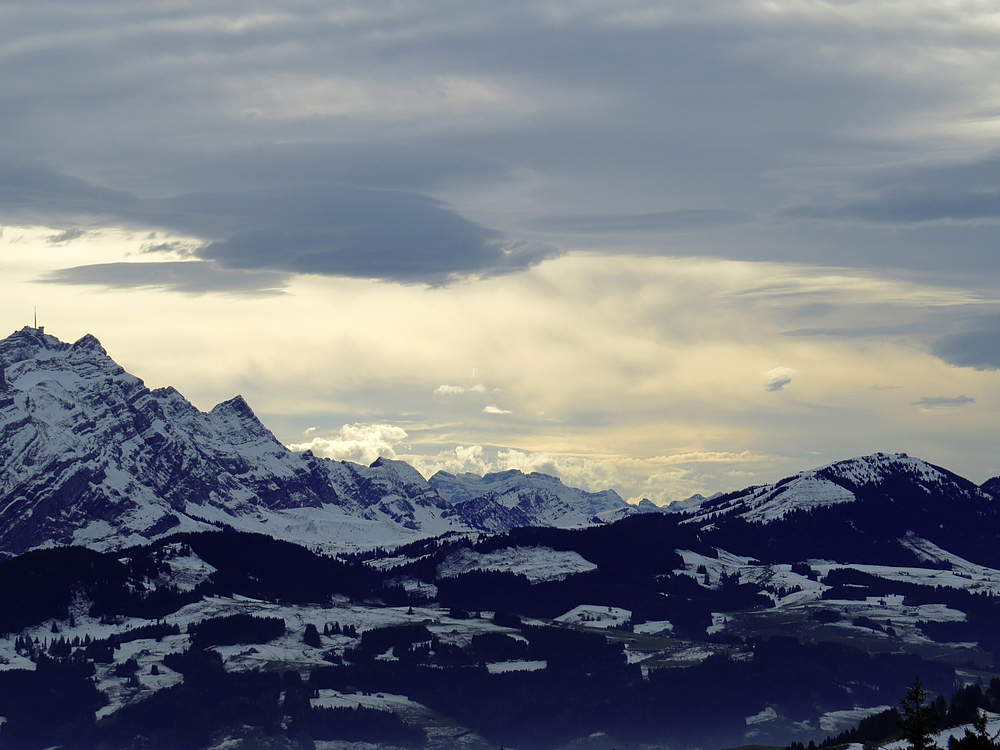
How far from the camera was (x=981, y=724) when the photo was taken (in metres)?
176

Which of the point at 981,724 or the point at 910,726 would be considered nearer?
the point at 910,726

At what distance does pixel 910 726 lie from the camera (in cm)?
13475

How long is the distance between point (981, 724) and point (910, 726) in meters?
47.0
